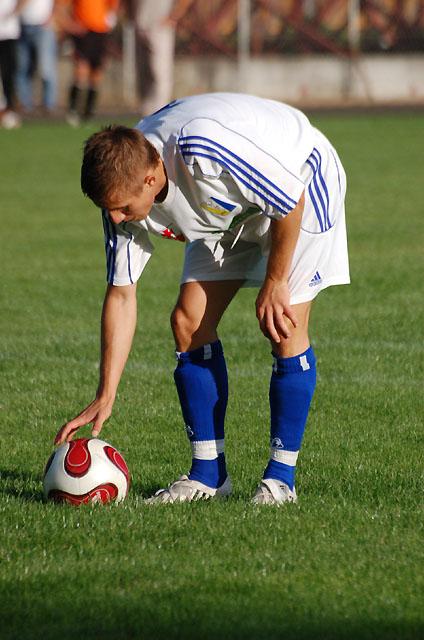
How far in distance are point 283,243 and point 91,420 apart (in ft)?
3.11

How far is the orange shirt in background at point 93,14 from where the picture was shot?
79.5ft

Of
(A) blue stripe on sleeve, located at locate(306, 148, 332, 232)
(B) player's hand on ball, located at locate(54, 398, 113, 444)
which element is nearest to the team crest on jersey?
(A) blue stripe on sleeve, located at locate(306, 148, 332, 232)

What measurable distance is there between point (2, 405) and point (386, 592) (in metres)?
3.00

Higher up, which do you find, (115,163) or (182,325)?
(115,163)

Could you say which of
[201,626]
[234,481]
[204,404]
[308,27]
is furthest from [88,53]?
[201,626]

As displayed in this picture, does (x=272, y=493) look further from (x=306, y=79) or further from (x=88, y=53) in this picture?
(x=306, y=79)

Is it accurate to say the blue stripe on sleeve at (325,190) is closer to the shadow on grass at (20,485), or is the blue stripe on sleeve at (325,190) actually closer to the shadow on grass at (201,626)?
the shadow on grass at (20,485)

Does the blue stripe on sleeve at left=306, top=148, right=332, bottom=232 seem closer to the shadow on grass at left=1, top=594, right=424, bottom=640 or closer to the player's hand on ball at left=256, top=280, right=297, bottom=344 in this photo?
the player's hand on ball at left=256, top=280, right=297, bottom=344

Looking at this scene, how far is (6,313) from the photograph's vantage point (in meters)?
8.80

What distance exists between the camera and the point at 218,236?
4.79 m

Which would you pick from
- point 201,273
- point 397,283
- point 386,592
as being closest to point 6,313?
point 397,283

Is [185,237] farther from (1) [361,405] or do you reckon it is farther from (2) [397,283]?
(2) [397,283]

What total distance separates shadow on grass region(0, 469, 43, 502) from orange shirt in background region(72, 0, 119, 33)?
19.5 m

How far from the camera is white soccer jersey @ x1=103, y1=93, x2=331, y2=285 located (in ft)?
14.3
